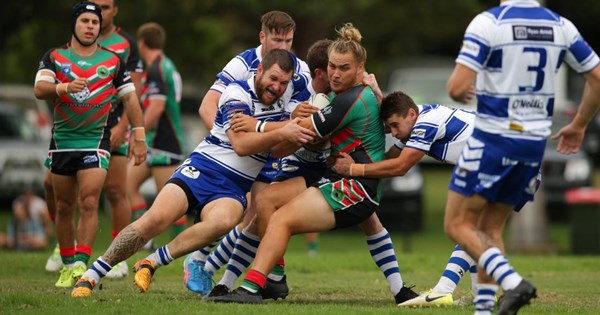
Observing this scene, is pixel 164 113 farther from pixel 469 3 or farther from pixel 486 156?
pixel 469 3

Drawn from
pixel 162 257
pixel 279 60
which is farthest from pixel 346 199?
pixel 162 257

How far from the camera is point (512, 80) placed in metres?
7.75

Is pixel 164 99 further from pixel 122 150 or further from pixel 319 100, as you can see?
pixel 319 100

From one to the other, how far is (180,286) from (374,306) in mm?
2449

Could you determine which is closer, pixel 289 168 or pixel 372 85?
pixel 372 85

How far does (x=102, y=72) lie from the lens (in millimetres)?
10875

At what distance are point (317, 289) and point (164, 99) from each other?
403 cm

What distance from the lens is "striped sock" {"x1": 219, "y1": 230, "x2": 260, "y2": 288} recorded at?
965cm

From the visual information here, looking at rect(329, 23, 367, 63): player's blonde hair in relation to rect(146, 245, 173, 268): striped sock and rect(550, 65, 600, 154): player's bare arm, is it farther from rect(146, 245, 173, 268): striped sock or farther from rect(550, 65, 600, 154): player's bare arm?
rect(146, 245, 173, 268): striped sock

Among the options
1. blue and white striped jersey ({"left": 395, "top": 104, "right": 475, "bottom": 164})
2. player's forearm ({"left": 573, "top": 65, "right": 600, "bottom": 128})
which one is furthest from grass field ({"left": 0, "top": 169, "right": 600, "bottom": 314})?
player's forearm ({"left": 573, "top": 65, "right": 600, "bottom": 128})

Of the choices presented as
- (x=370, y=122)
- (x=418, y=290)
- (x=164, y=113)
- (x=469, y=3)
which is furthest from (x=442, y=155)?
(x=469, y=3)

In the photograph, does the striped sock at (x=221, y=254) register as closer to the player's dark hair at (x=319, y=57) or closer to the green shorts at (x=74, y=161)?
the green shorts at (x=74, y=161)

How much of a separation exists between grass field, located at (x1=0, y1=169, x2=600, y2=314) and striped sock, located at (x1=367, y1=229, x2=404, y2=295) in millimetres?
189

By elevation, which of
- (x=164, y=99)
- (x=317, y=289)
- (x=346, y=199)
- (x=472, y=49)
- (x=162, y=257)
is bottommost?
(x=317, y=289)
